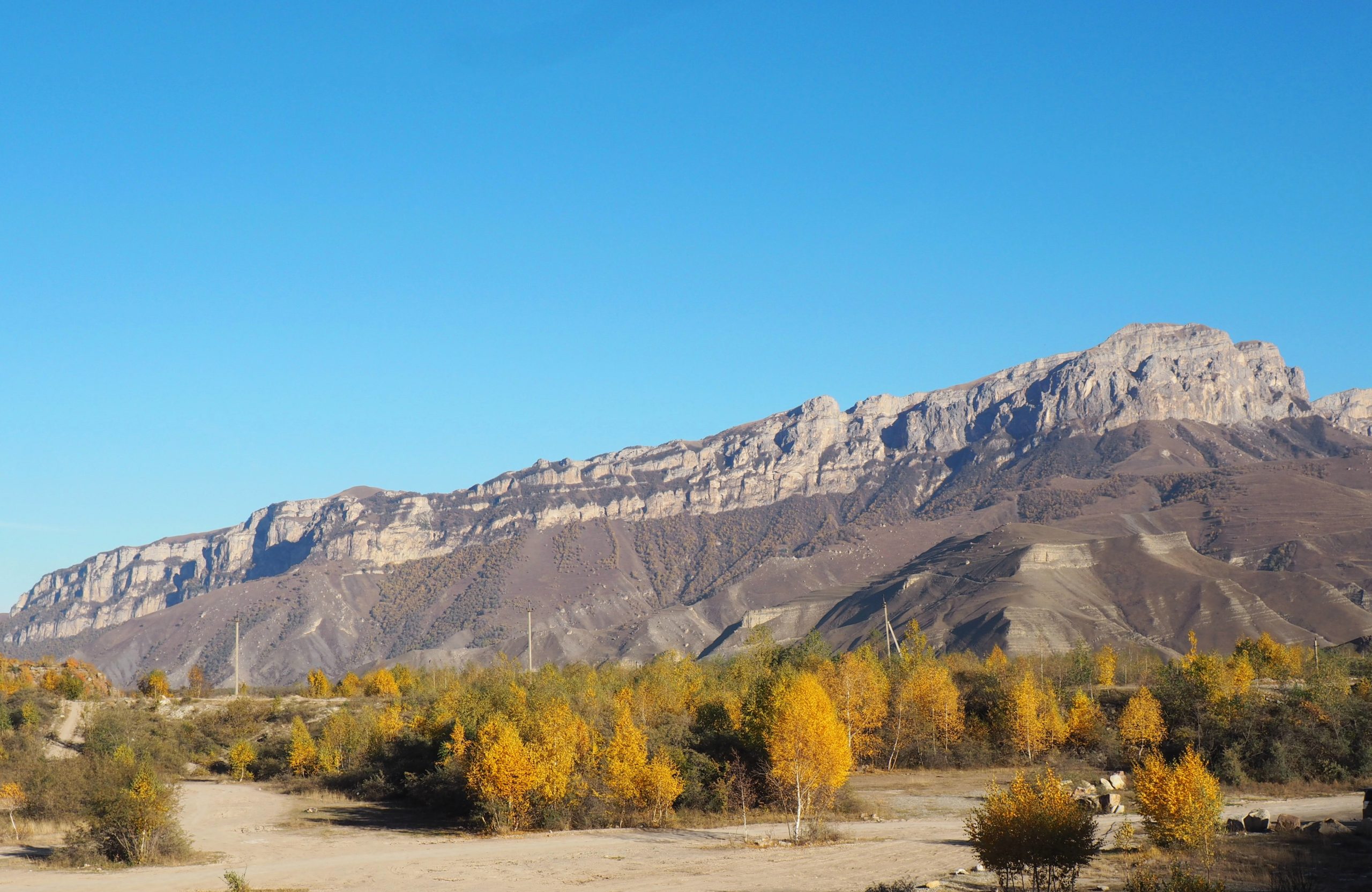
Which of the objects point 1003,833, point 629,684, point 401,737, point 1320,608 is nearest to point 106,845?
point 401,737

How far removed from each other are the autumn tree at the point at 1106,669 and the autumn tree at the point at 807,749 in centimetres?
4233

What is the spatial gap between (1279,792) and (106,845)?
4588cm

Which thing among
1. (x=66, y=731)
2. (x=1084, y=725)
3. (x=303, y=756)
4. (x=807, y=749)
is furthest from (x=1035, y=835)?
(x=66, y=731)

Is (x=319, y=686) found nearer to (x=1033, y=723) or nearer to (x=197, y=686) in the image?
(x=197, y=686)

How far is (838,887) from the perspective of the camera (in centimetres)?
3006

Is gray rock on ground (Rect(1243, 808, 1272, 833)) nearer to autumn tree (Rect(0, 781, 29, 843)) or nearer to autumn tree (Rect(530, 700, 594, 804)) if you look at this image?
autumn tree (Rect(530, 700, 594, 804))

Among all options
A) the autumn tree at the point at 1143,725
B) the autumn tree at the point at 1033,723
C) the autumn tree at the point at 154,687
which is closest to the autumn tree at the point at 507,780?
the autumn tree at the point at 1033,723

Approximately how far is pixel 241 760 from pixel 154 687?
39175 mm

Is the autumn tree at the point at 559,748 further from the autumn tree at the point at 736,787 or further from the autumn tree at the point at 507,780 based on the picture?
the autumn tree at the point at 736,787

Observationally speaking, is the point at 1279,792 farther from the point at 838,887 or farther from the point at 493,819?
the point at 493,819

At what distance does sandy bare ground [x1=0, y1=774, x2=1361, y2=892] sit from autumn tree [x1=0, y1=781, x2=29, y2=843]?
6956 mm

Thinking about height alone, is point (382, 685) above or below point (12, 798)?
above

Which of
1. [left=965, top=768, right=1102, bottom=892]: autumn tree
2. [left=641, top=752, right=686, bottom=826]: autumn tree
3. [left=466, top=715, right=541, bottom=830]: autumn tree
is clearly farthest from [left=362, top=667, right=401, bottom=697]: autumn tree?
[left=965, top=768, right=1102, bottom=892]: autumn tree

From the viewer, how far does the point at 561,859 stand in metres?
36.1
